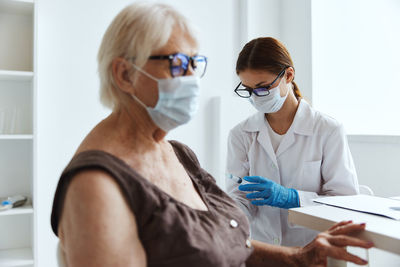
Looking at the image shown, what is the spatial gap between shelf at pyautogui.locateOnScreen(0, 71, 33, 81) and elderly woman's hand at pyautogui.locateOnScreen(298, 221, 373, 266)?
157 centimetres

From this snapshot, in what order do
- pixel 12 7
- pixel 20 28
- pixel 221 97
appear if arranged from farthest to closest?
1. pixel 221 97
2. pixel 20 28
3. pixel 12 7

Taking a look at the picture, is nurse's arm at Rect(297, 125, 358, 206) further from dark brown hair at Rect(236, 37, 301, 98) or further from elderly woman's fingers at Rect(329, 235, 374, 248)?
elderly woman's fingers at Rect(329, 235, 374, 248)

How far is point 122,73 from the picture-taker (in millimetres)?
867

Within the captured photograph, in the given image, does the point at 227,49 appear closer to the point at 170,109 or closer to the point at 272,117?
the point at 272,117

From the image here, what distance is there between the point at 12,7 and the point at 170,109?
1537 millimetres

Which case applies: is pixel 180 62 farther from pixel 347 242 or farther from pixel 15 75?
pixel 15 75

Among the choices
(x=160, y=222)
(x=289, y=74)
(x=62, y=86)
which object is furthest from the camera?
(x=62, y=86)

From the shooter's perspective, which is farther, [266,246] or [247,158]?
[247,158]

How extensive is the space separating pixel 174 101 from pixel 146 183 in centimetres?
23

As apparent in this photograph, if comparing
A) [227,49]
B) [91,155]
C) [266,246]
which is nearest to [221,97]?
[227,49]

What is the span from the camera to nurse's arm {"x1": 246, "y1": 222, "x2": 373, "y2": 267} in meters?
0.92

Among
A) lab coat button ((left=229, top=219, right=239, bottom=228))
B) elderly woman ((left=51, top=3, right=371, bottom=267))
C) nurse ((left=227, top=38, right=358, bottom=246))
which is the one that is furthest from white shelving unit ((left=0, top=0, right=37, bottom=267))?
lab coat button ((left=229, top=219, right=239, bottom=228))

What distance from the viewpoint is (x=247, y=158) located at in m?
1.76

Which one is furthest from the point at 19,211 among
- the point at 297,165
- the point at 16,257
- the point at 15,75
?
the point at 297,165
